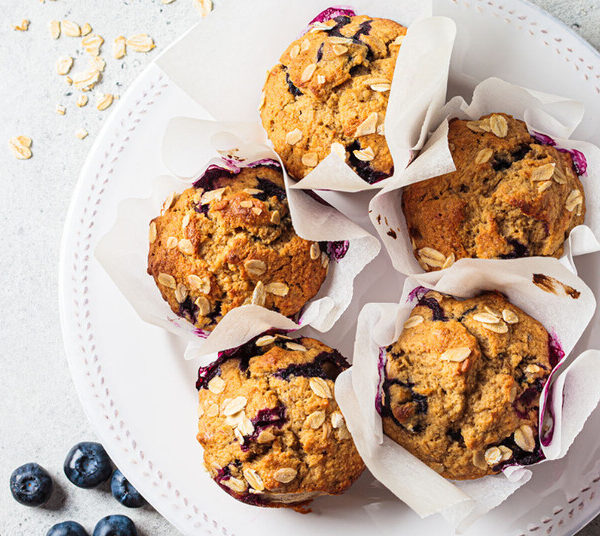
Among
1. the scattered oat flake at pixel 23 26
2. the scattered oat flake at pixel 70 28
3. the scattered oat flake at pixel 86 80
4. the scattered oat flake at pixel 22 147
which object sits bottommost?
the scattered oat flake at pixel 22 147

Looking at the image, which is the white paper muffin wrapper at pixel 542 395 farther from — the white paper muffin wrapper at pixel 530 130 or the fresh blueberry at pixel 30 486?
the fresh blueberry at pixel 30 486

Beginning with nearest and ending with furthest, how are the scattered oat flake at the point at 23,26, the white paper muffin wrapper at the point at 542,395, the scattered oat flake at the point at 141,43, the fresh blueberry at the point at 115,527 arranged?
the white paper muffin wrapper at the point at 542,395 < the fresh blueberry at the point at 115,527 < the scattered oat flake at the point at 141,43 < the scattered oat flake at the point at 23,26

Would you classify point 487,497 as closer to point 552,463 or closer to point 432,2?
point 552,463

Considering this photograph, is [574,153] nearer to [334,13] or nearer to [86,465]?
[334,13]

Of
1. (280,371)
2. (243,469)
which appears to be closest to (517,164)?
(280,371)

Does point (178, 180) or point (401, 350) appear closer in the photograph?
point (401, 350)

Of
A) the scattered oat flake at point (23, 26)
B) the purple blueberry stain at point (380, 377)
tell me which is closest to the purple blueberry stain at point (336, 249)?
the purple blueberry stain at point (380, 377)
